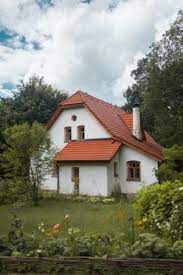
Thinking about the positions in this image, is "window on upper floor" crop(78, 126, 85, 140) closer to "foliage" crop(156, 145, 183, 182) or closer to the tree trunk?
"foliage" crop(156, 145, 183, 182)

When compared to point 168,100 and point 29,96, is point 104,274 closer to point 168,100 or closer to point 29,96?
point 168,100

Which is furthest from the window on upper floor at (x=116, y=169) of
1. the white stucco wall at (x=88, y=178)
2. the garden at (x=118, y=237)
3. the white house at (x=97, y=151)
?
the garden at (x=118, y=237)

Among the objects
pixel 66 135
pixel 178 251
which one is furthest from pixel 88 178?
pixel 178 251

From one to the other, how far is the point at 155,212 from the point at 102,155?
14980 millimetres

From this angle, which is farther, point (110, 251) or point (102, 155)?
point (102, 155)

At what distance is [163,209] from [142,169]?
597 inches

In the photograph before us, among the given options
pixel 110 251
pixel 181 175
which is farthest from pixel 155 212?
pixel 181 175

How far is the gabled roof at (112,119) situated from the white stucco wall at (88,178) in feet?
8.26

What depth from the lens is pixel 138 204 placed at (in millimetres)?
10500

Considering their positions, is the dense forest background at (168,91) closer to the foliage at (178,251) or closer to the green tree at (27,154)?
the green tree at (27,154)

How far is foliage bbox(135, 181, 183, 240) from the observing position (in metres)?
8.33

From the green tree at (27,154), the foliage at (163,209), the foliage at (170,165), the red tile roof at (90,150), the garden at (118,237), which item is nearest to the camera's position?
the garden at (118,237)

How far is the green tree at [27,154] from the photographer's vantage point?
20656 mm

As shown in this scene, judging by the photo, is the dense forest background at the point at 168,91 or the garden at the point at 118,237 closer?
the garden at the point at 118,237
